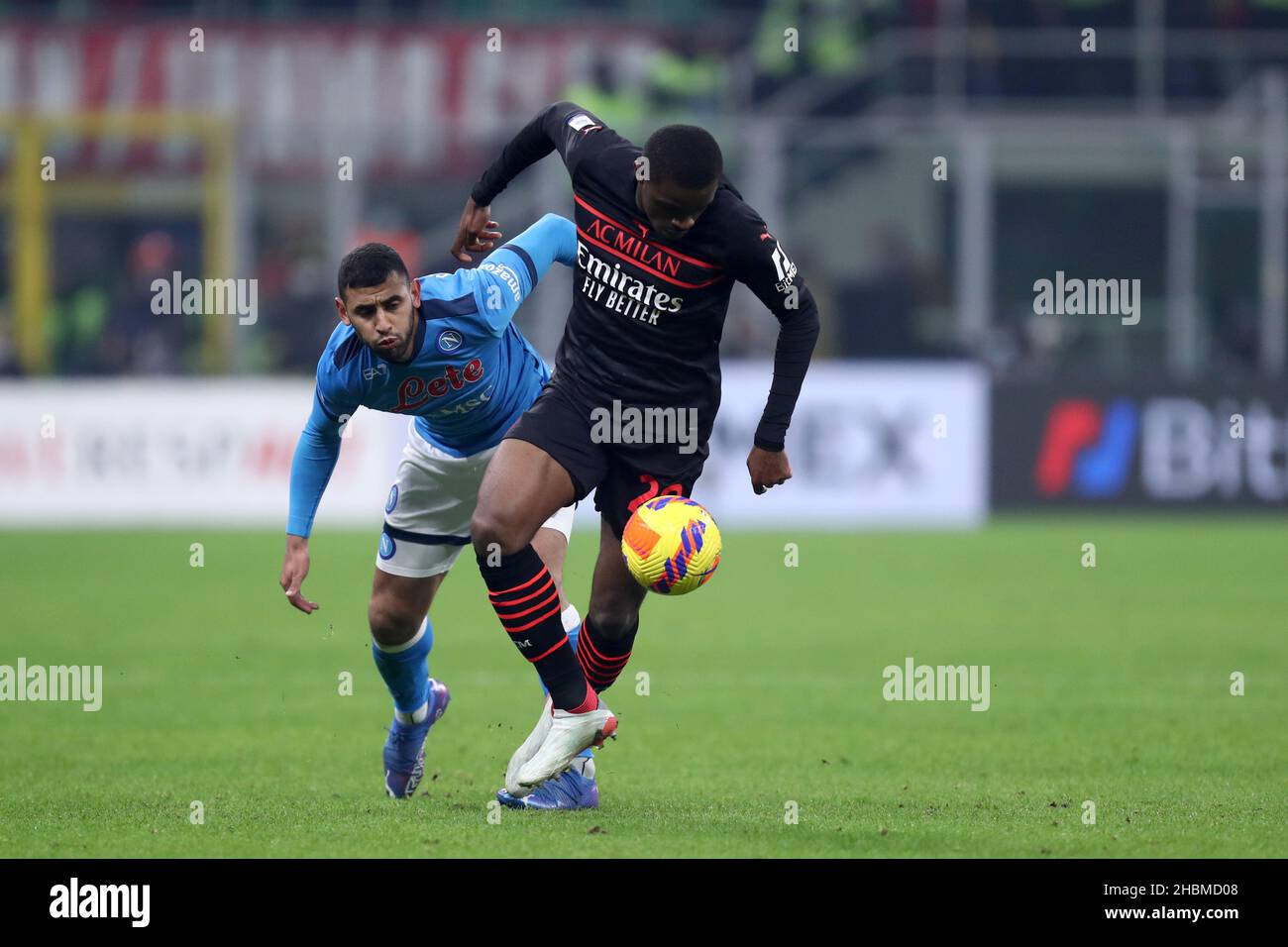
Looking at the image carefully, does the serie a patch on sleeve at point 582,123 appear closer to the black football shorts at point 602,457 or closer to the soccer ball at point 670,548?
the black football shorts at point 602,457

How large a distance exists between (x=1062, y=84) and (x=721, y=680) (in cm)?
1311

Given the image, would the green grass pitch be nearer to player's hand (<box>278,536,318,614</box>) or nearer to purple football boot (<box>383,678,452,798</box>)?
purple football boot (<box>383,678,452,798</box>)

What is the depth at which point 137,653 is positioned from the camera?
447 inches

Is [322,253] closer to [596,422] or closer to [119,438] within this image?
[119,438]

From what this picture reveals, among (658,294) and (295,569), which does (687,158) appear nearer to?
(658,294)

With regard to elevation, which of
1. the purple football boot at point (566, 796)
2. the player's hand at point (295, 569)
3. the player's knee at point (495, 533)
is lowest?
the purple football boot at point (566, 796)

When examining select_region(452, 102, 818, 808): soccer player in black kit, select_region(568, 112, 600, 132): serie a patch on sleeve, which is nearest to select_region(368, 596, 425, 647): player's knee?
select_region(452, 102, 818, 808): soccer player in black kit

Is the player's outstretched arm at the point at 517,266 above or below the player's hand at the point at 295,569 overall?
above

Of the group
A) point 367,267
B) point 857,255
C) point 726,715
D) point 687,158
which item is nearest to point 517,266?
point 367,267

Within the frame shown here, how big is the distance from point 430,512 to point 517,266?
1.00 m

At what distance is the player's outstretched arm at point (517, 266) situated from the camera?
283 inches

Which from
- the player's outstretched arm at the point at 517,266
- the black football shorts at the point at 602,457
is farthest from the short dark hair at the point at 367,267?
the black football shorts at the point at 602,457

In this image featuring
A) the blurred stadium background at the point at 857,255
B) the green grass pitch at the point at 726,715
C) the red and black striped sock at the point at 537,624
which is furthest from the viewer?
the blurred stadium background at the point at 857,255

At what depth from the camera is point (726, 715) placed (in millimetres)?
9453
